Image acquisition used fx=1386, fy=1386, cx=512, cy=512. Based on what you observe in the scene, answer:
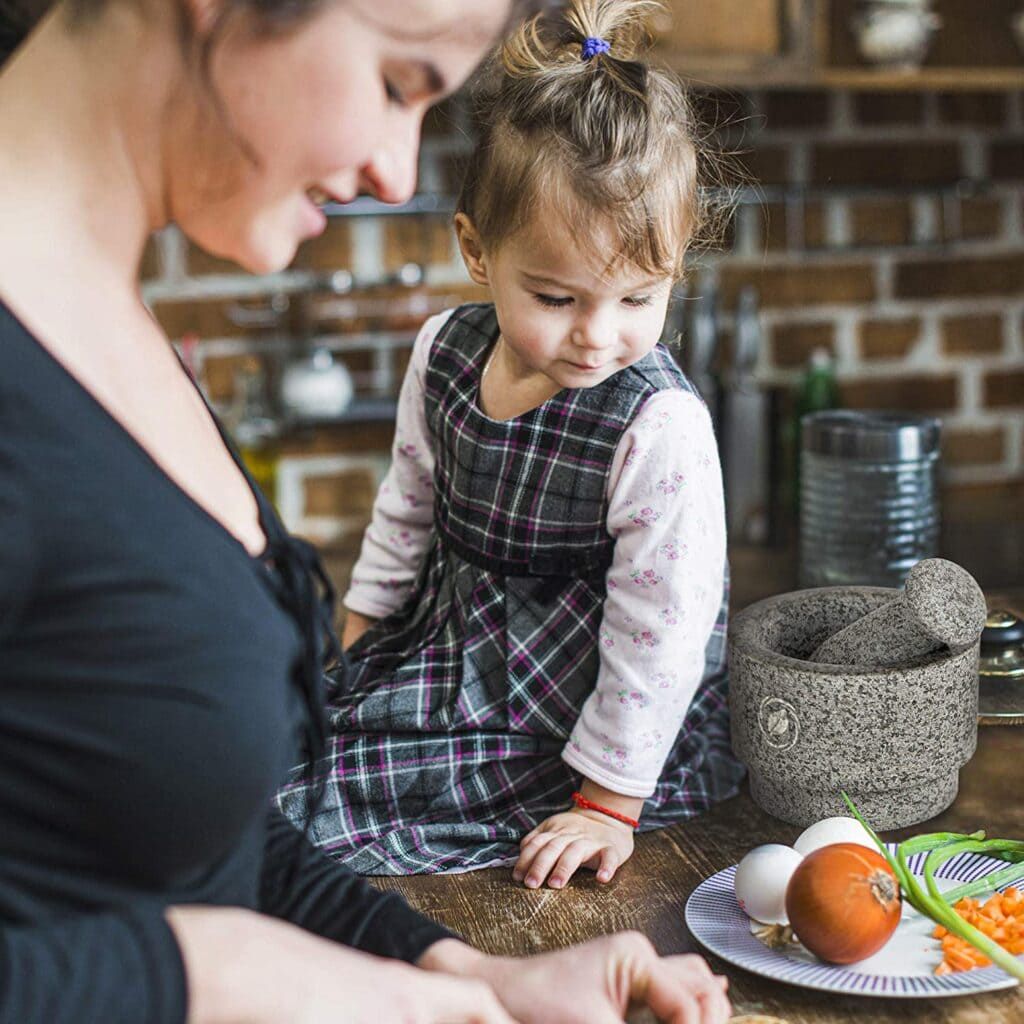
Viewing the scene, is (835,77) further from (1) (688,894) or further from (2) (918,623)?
(1) (688,894)

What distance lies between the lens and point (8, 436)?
1.72 feet

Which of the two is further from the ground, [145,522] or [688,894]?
[145,522]

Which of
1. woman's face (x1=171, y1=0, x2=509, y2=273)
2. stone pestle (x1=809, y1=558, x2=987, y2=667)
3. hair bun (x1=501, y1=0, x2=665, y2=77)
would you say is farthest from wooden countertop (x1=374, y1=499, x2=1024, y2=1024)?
hair bun (x1=501, y1=0, x2=665, y2=77)

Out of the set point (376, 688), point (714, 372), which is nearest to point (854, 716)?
point (376, 688)

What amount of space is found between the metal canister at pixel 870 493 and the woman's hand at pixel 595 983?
100 cm

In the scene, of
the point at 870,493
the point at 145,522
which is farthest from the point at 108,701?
the point at 870,493

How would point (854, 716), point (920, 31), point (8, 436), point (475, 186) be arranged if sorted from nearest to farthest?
point (8, 436) < point (854, 716) < point (475, 186) < point (920, 31)

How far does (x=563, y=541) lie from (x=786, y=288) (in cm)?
138

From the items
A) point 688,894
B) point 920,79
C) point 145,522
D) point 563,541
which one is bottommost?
point 688,894

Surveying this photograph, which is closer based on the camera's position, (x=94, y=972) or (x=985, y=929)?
(x=94, y=972)

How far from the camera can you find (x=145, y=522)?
1.83 ft

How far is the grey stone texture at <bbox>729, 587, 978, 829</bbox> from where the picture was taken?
0.94 meters

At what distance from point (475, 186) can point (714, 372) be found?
109cm

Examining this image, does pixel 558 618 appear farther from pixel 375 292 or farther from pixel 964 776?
pixel 375 292
